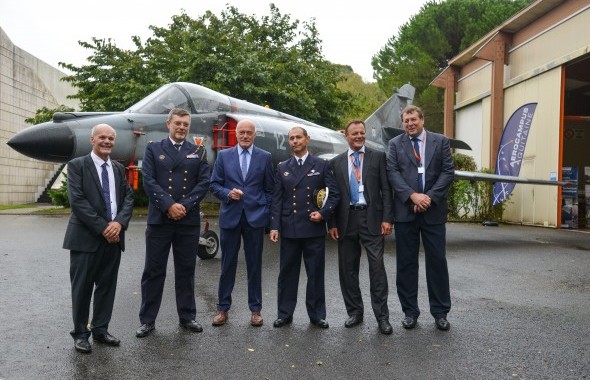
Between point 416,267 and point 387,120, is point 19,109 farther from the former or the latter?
point 416,267

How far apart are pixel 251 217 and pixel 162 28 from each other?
72.1ft

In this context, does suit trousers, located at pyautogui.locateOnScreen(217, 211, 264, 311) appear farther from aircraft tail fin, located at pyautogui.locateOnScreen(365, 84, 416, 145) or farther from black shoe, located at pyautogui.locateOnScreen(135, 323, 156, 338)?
aircraft tail fin, located at pyautogui.locateOnScreen(365, 84, 416, 145)

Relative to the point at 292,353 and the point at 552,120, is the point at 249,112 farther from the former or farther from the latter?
the point at 552,120

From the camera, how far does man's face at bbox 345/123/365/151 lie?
5.27 metres

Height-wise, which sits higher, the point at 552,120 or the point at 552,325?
the point at 552,120

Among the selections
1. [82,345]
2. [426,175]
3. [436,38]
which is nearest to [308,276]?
[426,175]

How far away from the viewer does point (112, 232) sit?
4.40m

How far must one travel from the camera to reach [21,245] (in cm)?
1047

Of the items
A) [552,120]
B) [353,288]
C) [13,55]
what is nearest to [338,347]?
[353,288]

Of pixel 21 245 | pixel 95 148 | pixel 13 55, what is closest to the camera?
pixel 95 148

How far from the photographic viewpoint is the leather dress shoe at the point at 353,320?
5.02 m

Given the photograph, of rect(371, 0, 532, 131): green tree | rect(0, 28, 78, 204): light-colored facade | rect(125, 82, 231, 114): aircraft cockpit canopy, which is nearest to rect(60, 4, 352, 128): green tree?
rect(0, 28, 78, 204): light-colored facade

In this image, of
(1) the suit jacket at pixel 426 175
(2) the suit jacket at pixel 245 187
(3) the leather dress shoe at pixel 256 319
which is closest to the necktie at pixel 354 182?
(1) the suit jacket at pixel 426 175

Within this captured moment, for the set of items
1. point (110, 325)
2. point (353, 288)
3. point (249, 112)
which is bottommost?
point (110, 325)
